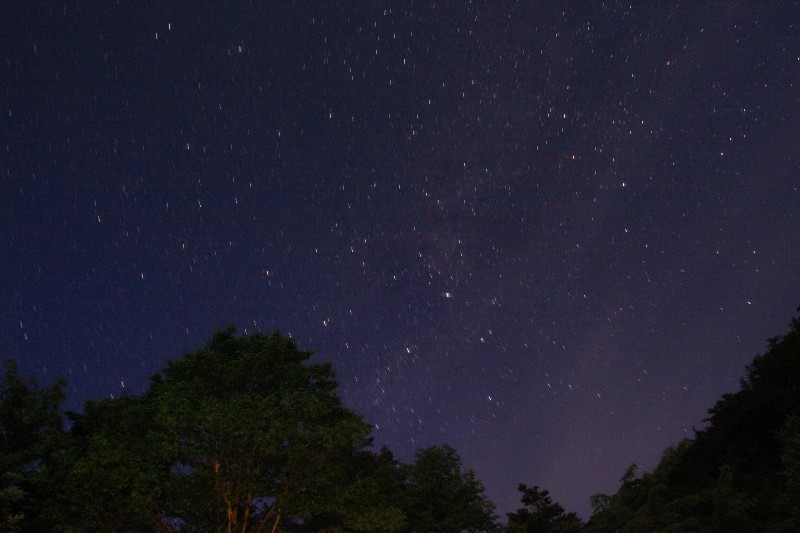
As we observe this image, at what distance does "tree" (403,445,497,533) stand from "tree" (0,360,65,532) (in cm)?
1843

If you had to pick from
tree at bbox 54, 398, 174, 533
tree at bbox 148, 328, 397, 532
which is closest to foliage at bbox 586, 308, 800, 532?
tree at bbox 148, 328, 397, 532

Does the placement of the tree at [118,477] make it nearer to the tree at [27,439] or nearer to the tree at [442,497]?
the tree at [27,439]

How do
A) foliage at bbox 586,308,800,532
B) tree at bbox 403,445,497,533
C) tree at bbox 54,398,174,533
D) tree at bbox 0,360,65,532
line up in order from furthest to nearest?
tree at bbox 403,445,497,533 < foliage at bbox 586,308,800,532 < tree at bbox 0,360,65,532 < tree at bbox 54,398,174,533

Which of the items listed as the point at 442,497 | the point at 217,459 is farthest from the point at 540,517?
the point at 217,459

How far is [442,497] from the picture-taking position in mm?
32625

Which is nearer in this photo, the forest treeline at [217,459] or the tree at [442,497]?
the forest treeline at [217,459]

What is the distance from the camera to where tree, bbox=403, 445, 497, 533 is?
31.7 metres

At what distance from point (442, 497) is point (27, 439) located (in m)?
20.8

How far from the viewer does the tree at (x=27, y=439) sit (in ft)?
64.0

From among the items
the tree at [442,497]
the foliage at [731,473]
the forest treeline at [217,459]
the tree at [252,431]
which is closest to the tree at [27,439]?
the forest treeline at [217,459]

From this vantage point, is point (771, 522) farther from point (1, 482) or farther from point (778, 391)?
point (1, 482)

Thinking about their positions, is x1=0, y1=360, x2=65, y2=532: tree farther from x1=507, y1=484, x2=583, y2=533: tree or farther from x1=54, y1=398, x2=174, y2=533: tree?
x1=507, y1=484, x2=583, y2=533: tree

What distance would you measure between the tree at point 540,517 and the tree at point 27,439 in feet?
76.2

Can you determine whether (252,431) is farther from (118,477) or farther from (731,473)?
(731,473)
